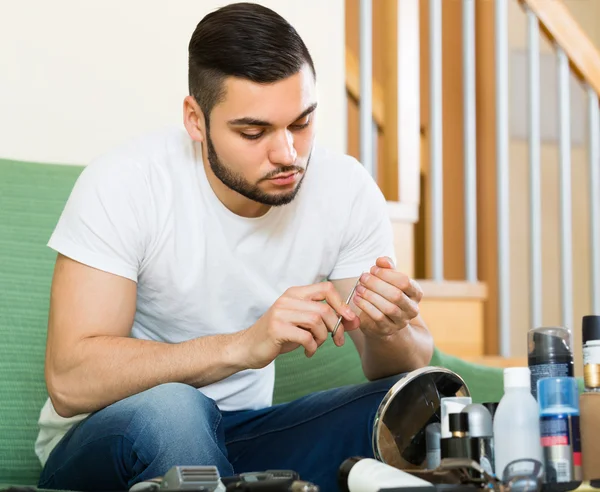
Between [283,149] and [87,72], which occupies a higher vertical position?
[87,72]

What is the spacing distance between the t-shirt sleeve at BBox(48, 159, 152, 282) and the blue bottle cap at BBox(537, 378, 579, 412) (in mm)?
614

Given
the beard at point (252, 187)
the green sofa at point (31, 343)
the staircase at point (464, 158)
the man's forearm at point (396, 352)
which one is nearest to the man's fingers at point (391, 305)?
the man's forearm at point (396, 352)

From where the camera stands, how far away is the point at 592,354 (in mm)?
1174

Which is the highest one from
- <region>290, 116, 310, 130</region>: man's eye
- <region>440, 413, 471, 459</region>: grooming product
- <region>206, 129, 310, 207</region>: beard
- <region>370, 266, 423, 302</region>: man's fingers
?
<region>290, 116, 310, 130</region>: man's eye

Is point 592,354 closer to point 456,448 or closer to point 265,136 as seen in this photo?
point 456,448

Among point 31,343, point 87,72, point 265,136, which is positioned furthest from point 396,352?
point 87,72

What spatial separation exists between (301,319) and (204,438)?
20 centimetres

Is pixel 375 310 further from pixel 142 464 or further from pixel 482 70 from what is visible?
pixel 482 70

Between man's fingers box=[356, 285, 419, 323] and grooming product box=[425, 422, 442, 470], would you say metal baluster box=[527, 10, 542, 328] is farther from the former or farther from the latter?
grooming product box=[425, 422, 442, 470]

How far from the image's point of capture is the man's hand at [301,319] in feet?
4.11

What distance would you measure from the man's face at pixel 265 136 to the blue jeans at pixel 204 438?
0.33 meters

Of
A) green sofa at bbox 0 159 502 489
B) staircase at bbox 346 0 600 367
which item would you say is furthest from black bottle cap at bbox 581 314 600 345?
staircase at bbox 346 0 600 367

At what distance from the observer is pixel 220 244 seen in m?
1.51

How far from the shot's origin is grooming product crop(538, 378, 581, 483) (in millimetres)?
1066
